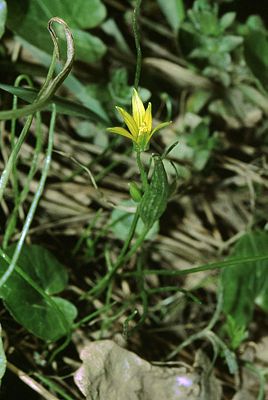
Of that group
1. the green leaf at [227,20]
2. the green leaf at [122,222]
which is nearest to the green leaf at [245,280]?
the green leaf at [122,222]

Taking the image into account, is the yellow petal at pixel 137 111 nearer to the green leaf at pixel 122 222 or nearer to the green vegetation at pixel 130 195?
the green vegetation at pixel 130 195

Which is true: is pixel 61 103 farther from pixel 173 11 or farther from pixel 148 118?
pixel 173 11

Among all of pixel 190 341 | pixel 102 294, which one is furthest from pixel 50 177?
pixel 190 341

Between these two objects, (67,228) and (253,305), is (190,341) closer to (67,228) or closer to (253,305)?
(253,305)

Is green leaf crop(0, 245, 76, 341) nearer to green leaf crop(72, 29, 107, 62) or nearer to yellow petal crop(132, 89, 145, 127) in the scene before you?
yellow petal crop(132, 89, 145, 127)

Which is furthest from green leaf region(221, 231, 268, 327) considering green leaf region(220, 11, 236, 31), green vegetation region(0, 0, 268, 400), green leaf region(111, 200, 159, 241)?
green leaf region(220, 11, 236, 31)

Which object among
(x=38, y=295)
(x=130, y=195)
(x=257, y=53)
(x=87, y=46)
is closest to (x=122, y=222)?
(x=130, y=195)
